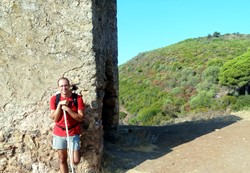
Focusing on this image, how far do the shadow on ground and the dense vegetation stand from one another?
20.4 ft

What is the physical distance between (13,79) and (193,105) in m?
17.2

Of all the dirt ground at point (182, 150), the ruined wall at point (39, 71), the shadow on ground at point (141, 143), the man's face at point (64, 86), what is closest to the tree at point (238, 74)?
the shadow on ground at point (141, 143)

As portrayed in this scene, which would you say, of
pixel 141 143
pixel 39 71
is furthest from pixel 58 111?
pixel 141 143

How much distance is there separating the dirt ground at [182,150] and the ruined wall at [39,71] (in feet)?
2.92

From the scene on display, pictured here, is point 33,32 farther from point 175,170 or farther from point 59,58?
point 175,170

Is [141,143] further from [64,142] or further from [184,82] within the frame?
[184,82]

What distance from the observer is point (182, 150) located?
7.42 m

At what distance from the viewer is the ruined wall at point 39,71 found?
6004 millimetres

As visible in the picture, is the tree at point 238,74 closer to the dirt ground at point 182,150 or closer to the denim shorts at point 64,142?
the dirt ground at point 182,150

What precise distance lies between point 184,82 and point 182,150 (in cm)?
2008

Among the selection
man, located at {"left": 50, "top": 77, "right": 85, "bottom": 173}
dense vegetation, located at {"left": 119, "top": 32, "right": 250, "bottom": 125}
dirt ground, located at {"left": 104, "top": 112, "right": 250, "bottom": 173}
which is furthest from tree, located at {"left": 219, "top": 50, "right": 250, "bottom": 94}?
man, located at {"left": 50, "top": 77, "right": 85, "bottom": 173}

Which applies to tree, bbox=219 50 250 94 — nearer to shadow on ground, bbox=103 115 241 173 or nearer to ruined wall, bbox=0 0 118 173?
shadow on ground, bbox=103 115 241 173

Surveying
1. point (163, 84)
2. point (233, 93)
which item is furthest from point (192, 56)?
point (233, 93)

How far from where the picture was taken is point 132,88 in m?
30.2
